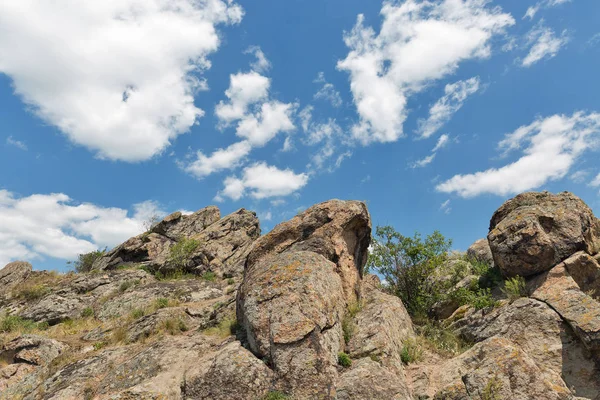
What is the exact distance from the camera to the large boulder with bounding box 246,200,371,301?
1631 cm

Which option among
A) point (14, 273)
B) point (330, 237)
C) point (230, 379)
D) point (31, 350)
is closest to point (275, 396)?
point (230, 379)

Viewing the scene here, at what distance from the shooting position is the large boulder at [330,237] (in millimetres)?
16312

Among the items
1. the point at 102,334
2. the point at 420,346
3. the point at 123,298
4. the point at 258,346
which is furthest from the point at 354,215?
the point at 123,298

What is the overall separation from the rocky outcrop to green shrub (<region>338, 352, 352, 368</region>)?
20.2 metres

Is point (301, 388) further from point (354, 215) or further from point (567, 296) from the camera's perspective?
point (567, 296)

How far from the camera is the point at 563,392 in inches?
373

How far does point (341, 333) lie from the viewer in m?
12.8

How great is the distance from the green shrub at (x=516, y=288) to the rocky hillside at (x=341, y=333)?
8 centimetres

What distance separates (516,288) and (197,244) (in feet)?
87.1

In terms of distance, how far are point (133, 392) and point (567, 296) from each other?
15955mm

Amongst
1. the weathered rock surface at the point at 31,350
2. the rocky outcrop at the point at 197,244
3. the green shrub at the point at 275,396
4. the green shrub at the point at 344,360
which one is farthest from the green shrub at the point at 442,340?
the rocky outcrop at the point at 197,244

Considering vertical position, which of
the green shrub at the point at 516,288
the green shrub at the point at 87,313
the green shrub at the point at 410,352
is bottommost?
the green shrub at the point at 410,352

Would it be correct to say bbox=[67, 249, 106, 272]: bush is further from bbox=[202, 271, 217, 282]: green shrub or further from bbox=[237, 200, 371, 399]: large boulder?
bbox=[237, 200, 371, 399]: large boulder

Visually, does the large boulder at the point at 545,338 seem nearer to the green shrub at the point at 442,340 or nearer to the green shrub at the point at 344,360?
the green shrub at the point at 442,340
